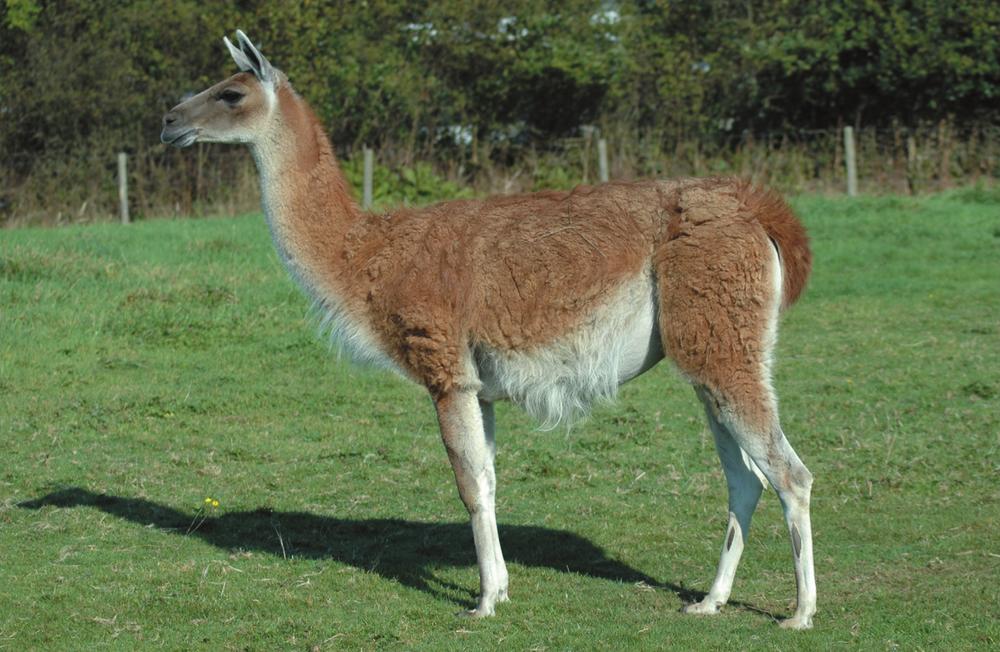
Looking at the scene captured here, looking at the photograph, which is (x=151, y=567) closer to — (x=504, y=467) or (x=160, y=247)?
(x=504, y=467)

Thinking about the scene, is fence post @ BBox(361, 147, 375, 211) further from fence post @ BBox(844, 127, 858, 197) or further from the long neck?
the long neck

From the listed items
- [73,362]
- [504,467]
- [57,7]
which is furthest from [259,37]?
[504,467]

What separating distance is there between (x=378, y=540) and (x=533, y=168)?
1777 cm

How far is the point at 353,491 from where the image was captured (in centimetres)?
815

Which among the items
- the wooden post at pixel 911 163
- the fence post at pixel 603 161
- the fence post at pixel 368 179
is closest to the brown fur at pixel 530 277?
the fence post at pixel 368 179

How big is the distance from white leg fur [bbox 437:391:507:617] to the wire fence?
1558cm

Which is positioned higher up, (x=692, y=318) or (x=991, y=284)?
(x=692, y=318)

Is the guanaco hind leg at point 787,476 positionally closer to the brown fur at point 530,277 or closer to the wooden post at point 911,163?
the brown fur at point 530,277

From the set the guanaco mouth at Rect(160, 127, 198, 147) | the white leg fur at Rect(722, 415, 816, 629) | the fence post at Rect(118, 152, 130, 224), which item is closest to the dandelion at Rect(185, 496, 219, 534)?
the guanaco mouth at Rect(160, 127, 198, 147)

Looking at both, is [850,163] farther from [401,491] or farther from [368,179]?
[401,491]

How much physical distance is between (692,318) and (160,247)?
11.1 m

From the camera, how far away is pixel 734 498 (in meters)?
6.13

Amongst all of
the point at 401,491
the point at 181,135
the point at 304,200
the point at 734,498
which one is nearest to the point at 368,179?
the point at 401,491

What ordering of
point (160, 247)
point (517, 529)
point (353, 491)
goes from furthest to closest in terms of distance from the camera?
point (160, 247) → point (353, 491) → point (517, 529)
